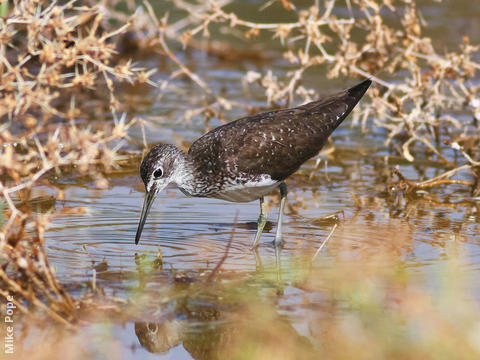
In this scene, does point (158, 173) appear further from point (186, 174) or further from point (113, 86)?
point (113, 86)

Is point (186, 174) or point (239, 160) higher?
point (239, 160)

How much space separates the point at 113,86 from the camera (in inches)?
377

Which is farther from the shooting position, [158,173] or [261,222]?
[261,222]

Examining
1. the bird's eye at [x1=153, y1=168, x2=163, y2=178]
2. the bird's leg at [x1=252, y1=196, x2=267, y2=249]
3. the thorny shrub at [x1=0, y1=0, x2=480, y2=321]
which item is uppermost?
the thorny shrub at [x1=0, y1=0, x2=480, y2=321]

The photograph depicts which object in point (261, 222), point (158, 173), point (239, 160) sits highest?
point (239, 160)

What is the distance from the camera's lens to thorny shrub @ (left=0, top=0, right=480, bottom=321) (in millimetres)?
4965

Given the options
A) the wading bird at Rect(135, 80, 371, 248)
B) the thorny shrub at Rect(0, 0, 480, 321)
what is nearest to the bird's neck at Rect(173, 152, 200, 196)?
the wading bird at Rect(135, 80, 371, 248)

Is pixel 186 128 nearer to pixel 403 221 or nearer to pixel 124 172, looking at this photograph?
pixel 124 172

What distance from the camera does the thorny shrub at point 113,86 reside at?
195 inches

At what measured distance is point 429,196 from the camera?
8234 mm

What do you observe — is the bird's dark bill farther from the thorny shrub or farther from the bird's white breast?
the bird's white breast

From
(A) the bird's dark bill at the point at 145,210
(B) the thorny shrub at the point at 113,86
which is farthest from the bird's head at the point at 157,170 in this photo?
(B) the thorny shrub at the point at 113,86

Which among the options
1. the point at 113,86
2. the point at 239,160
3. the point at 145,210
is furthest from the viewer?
the point at 113,86

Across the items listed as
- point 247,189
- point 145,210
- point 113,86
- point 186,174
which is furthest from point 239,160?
point 113,86
